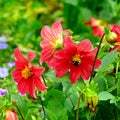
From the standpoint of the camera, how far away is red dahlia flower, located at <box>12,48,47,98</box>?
4.57 feet

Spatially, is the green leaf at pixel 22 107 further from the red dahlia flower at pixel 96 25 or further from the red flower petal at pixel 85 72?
the red dahlia flower at pixel 96 25

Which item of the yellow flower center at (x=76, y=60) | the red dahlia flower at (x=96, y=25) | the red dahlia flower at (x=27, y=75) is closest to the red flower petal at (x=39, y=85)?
the red dahlia flower at (x=27, y=75)

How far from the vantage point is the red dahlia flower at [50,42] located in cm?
138

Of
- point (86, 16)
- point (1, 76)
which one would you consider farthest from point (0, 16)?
point (1, 76)

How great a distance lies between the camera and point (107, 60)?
137 cm

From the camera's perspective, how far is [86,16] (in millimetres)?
3562

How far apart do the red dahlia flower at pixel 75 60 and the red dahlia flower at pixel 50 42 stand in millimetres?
44

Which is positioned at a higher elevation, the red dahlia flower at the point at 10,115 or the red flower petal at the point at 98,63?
the red flower petal at the point at 98,63

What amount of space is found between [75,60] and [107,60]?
85 millimetres

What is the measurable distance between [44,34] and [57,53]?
0.12 metres

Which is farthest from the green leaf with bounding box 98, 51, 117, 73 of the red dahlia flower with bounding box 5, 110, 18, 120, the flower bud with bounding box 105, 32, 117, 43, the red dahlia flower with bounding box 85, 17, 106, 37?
the red dahlia flower with bounding box 85, 17, 106, 37

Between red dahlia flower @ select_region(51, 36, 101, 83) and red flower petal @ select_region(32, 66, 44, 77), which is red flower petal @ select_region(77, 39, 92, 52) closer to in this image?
red dahlia flower @ select_region(51, 36, 101, 83)

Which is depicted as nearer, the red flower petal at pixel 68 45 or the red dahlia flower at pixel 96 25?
the red flower petal at pixel 68 45

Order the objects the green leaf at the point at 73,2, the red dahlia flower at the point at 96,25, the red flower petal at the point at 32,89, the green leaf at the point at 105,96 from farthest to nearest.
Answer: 1. the green leaf at the point at 73,2
2. the red dahlia flower at the point at 96,25
3. the red flower petal at the point at 32,89
4. the green leaf at the point at 105,96
